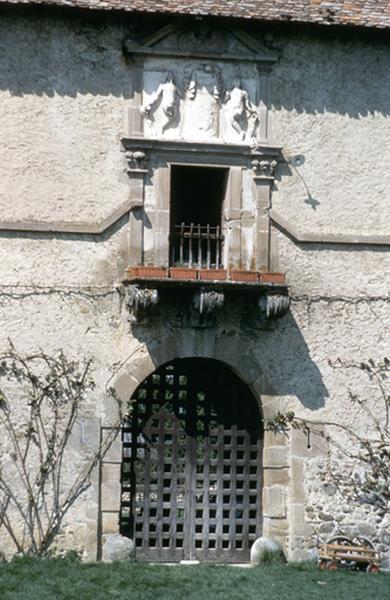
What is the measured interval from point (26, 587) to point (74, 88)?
552 cm

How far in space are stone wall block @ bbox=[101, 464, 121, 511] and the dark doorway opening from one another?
7.98 feet

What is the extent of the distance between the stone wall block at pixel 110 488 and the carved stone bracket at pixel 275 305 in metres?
2.39

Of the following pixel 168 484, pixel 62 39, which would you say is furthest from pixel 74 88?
pixel 168 484

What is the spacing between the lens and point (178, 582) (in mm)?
12039

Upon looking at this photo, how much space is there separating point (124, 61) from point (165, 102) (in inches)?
25.9

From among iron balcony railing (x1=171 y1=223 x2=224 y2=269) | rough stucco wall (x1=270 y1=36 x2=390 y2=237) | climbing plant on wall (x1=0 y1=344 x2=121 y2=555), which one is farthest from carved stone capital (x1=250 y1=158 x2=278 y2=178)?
climbing plant on wall (x1=0 y1=344 x2=121 y2=555)

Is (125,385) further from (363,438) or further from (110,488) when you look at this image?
(363,438)

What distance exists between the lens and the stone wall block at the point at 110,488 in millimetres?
13303

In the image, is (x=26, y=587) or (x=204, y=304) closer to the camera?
(x=26, y=587)

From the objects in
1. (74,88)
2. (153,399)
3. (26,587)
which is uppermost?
(74,88)

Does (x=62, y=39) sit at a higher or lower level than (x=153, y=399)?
higher

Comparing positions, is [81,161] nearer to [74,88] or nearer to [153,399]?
[74,88]

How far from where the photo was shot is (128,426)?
45.6 ft

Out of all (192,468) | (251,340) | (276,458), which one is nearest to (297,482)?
(276,458)
